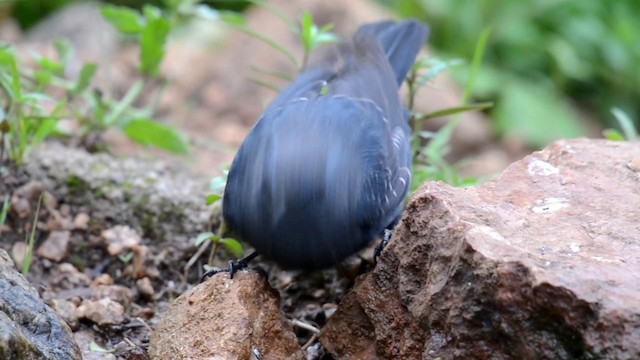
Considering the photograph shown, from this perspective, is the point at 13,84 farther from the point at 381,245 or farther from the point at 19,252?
the point at 381,245

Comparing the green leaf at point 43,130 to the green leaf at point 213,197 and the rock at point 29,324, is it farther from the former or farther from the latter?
the rock at point 29,324

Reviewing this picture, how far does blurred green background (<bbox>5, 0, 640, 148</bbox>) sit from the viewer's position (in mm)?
7277

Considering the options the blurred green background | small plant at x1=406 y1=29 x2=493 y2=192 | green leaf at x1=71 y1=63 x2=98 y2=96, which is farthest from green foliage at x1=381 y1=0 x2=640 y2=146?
green leaf at x1=71 y1=63 x2=98 y2=96

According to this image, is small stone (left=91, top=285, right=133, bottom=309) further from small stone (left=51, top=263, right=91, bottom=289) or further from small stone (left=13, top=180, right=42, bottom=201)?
small stone (left=13, top=180, right=42, bottom=201)

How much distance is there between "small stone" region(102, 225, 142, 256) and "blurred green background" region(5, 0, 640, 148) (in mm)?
3639

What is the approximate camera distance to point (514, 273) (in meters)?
2.47

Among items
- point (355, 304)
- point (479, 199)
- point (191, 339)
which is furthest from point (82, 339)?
point (479, 199)

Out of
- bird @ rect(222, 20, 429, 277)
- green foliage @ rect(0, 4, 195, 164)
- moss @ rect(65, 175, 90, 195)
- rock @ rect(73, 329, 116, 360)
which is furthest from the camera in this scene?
green foliage @ rect(0, 4, 195, 164)

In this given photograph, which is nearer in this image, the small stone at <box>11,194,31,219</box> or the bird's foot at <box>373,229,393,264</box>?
the bird's foot at <box>373,229,393,264</box>

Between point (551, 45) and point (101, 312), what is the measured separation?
16.5 feet

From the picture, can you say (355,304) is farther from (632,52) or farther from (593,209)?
(632,52)

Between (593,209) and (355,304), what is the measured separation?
79 centimetres

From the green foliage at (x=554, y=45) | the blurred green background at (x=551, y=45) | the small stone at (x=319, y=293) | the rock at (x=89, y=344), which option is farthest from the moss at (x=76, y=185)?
the green foliage at (x=554, y=45)

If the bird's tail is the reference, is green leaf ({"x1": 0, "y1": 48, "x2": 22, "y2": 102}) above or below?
above
